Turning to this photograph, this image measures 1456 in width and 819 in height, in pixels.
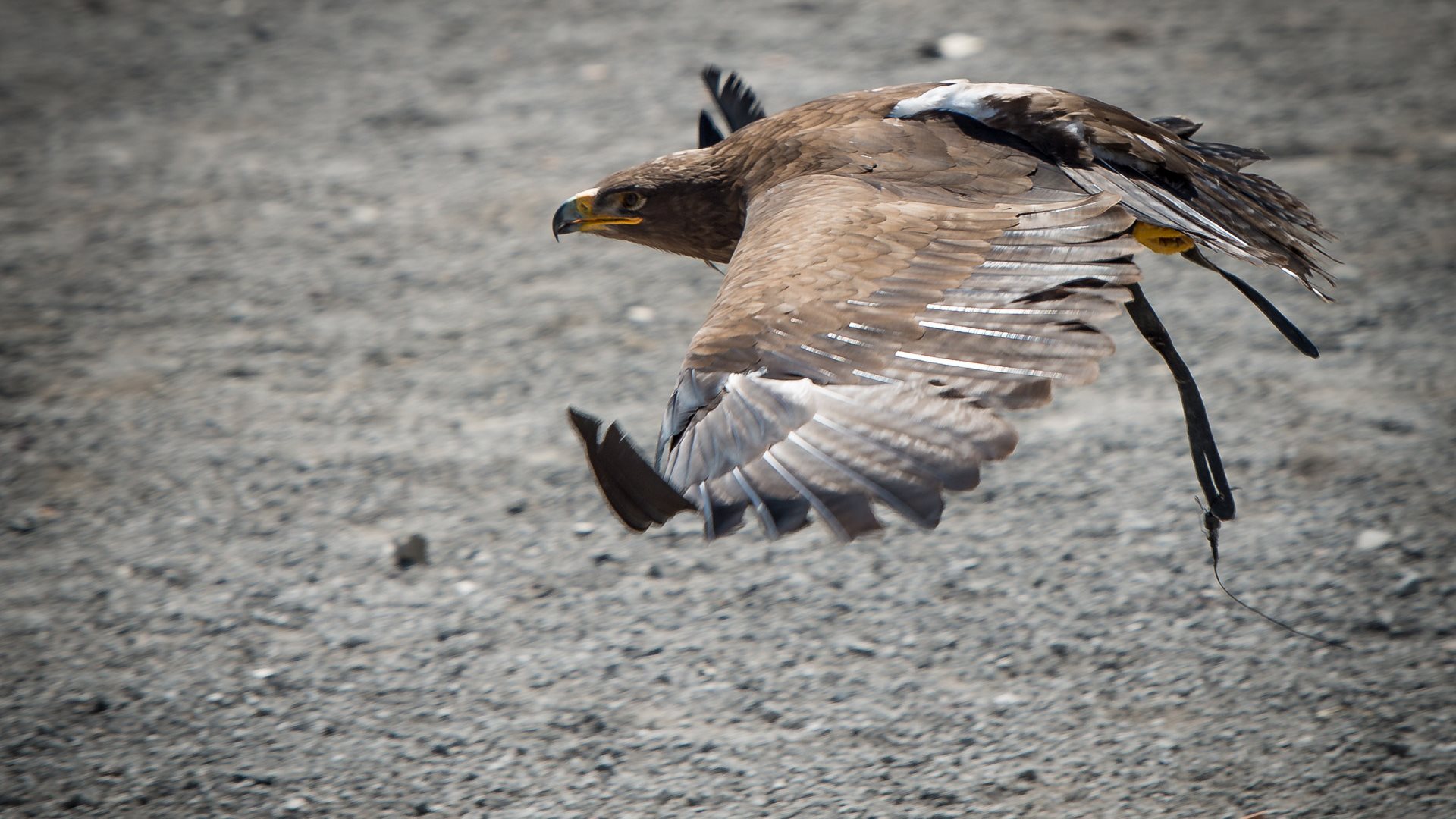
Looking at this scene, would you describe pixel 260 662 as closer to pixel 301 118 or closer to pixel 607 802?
pixel 607 802

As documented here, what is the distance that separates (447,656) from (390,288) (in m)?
2.29

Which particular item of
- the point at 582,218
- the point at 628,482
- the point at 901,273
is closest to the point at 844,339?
the point at 901,273

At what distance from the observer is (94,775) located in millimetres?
3354

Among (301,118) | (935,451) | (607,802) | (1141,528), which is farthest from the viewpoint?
(301,118)

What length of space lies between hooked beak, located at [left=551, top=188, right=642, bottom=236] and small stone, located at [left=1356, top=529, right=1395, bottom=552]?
2.27 metres

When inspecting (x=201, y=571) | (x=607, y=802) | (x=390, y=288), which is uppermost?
(x=390, y=288)

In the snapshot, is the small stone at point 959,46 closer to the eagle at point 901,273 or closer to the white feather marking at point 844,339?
the eagle at point 901,273

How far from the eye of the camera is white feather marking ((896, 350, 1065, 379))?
7.83ft

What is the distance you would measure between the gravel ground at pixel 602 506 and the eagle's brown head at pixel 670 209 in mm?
889

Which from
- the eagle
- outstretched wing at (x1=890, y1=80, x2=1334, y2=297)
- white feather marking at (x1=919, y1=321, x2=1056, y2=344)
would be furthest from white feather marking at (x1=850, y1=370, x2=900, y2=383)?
outstretched wing at (x1=890, y1=80, x2=1334, y2=297)

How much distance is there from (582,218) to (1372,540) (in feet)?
A: 8.05

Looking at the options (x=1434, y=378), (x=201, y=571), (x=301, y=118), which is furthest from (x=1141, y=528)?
(x=301, y=118)

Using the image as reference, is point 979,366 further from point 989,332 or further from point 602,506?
point 602,506

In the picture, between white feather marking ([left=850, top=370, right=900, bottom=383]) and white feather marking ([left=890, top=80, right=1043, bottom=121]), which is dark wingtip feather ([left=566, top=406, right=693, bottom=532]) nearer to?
white feather marking ([left=850, top=370, right=900, bottom=383])
